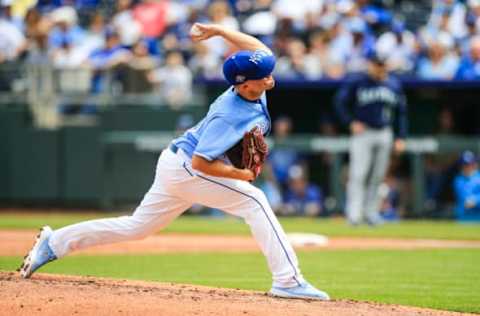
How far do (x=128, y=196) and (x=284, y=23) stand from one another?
4169 mm

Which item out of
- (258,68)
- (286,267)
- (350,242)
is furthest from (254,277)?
(350,242)

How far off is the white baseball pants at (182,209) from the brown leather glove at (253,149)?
0.26 meters

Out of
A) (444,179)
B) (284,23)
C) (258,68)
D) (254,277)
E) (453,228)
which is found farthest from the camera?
(284,23)

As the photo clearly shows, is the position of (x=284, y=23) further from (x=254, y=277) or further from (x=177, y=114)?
(x=254, y=277)

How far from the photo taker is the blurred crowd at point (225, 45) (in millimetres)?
16547

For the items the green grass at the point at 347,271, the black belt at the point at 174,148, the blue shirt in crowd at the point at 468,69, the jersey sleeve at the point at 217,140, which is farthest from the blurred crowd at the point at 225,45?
the jersey sleeve at the point at 217,140

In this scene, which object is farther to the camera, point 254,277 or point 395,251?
point 395,251

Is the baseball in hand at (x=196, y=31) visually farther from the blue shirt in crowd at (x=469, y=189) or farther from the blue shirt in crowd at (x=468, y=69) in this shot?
the blue shirt in crowd at (x=468, y=69)

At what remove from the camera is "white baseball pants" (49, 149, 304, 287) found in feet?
21.3

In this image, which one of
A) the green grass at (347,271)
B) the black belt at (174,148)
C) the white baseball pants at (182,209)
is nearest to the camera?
the white baseball pants at (182,209)

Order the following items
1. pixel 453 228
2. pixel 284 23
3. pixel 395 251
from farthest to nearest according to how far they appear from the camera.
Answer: pixel 284 23 → pixel 453 228 → pixel 395 251

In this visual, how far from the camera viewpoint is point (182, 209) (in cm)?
688

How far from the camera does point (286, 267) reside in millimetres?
6488

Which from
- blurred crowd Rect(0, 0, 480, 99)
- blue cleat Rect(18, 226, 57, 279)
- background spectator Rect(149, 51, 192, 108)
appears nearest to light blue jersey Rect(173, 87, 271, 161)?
blue cleat Rect(18, 226, 57, 279)
